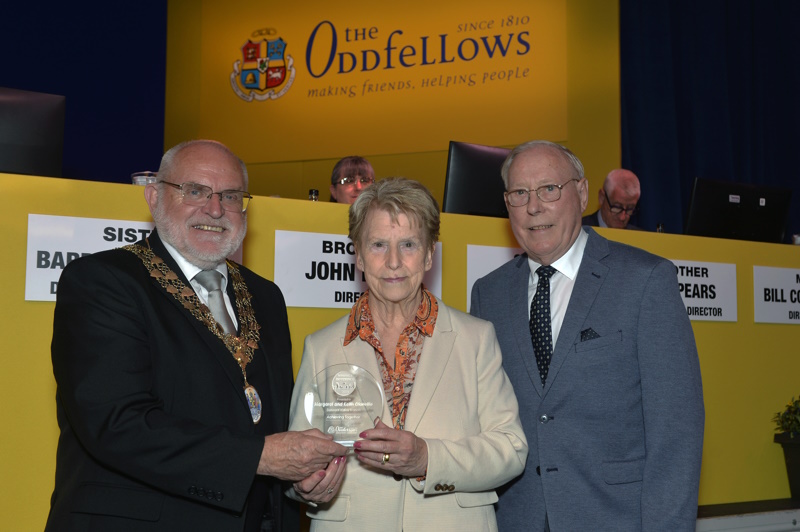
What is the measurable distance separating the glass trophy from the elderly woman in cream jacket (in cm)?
3

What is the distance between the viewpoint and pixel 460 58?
27.3ft

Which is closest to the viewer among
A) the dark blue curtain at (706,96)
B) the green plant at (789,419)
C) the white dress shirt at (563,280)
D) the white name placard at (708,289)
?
the white dress shirt at (563,280)

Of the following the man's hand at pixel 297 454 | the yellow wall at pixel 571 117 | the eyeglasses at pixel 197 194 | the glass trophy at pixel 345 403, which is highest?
the yellow wall at pixel 571 117

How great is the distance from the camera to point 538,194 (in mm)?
2717

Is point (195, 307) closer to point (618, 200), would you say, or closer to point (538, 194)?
point (538, 194)

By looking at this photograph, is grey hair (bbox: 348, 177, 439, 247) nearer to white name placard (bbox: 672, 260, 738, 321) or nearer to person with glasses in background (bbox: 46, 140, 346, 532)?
person with glasses in background (bbox: 46, 140, 346, 532)

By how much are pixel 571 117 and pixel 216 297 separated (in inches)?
227

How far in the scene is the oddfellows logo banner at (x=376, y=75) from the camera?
7.91 m

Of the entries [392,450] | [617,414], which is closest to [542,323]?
[617,414]

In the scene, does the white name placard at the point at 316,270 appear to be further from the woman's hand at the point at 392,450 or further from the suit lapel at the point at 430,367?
the woman's hand at the point at 392,450

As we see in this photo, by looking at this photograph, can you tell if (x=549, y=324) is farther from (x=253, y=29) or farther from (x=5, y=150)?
(x=253, y=29)

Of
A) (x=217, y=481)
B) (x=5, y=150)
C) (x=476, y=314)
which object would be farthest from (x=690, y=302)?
(x=5, y=150)

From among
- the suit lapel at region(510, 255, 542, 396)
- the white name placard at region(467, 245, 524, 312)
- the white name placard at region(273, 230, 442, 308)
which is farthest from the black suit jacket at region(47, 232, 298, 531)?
the white name placard at region(467, 245, 524, 312)

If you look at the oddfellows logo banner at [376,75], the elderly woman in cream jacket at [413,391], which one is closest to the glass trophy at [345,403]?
the elderly woman in cream jacket at [413,391]
